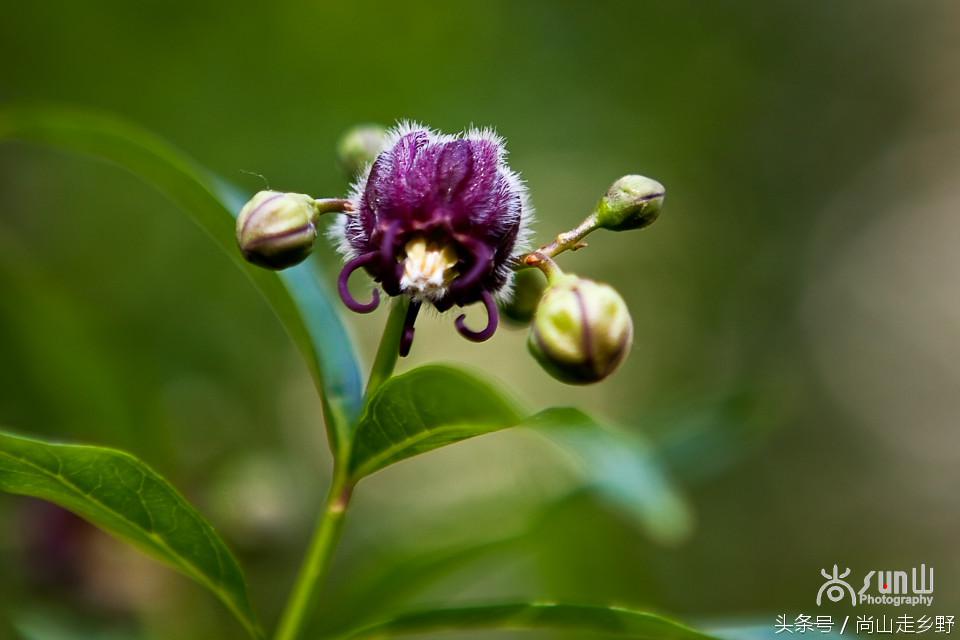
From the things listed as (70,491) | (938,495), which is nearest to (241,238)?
(70,491)

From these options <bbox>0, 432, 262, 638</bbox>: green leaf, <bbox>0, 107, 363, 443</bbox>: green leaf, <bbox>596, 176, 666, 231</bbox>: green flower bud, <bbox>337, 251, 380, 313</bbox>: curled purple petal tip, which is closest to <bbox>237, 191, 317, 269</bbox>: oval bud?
<bbox>337, 251, 380, 313</bbox>: curled purple petal tip

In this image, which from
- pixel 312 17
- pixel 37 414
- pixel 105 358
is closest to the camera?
pixel 105 358

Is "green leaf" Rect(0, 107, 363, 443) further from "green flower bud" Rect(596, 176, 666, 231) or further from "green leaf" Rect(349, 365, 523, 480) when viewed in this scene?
"green flower bud" Rect(596, 176, 666, 231)

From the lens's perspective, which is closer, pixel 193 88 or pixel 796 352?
pixel 193 88

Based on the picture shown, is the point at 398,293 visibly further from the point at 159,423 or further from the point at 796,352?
the point at 796,352

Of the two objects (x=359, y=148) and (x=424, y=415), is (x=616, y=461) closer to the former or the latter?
(x=424, y=415)

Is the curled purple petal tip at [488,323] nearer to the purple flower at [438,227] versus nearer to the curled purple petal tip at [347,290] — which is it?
the purple flower at [438,227]

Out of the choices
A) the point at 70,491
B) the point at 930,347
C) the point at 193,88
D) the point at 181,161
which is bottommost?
the point at 70,491

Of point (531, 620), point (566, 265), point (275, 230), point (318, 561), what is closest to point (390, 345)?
point (275, 230)
